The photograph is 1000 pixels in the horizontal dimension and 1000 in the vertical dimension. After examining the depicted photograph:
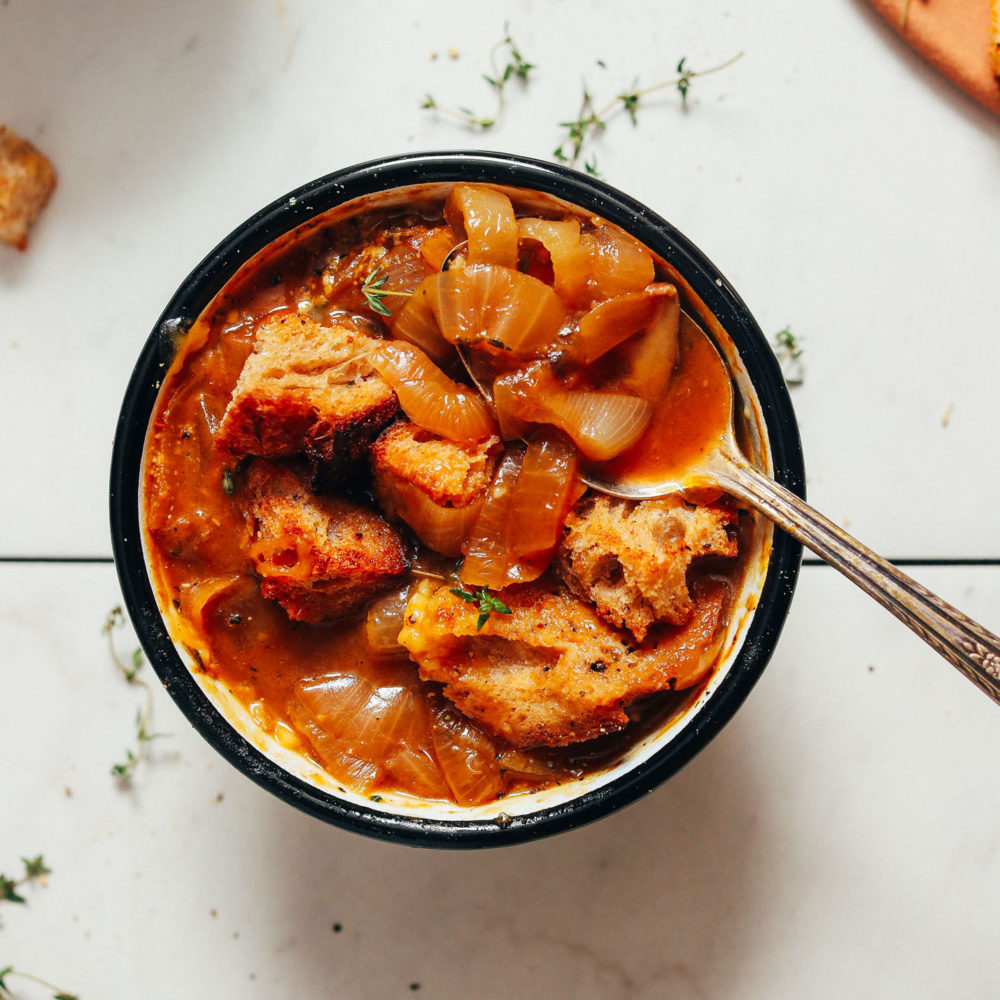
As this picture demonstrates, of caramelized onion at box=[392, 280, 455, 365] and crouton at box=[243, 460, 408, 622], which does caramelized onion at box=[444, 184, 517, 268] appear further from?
crouton at box=[243, 460, 408, 622]

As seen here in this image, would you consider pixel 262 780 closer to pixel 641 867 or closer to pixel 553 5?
pixel 641 867

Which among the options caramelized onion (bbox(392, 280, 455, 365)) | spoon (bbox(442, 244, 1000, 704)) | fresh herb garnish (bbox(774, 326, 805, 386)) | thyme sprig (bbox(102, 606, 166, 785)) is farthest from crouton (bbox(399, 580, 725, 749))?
thyme sprig (bbox(102, 606, 166, 785))

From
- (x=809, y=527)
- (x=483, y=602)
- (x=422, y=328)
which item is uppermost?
(x=422, y=328)

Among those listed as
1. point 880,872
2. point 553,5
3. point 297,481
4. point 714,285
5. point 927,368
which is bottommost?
point 880,872

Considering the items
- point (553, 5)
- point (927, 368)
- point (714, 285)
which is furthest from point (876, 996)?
point (553, 5)

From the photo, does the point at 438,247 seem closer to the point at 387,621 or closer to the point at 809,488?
the point at 387,621

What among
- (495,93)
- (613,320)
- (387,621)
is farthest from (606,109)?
(387,621)
